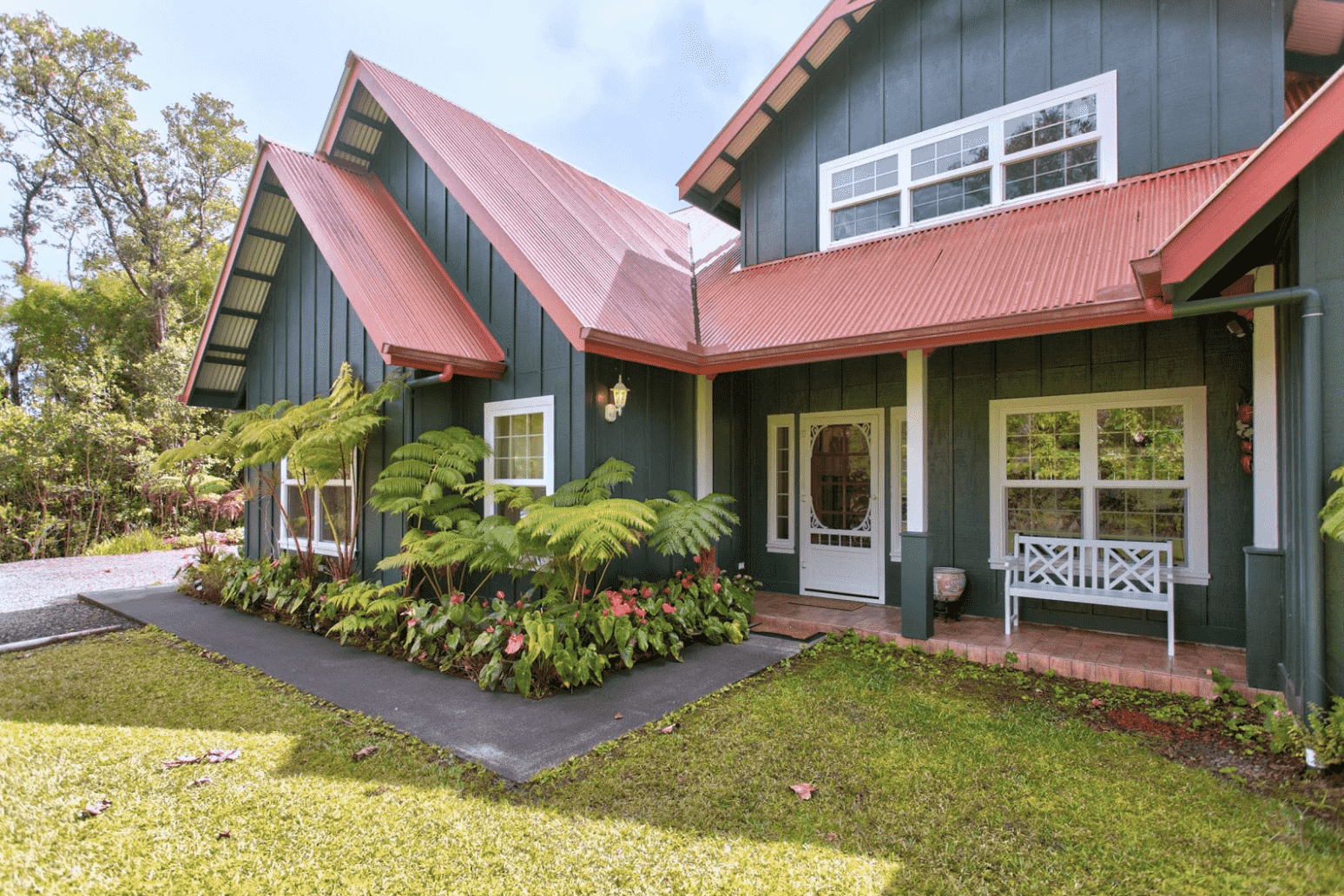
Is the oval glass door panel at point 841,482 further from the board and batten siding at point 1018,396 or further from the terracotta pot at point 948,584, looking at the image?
the terracotta pot at point 948,584

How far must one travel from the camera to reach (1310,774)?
11.9 ft

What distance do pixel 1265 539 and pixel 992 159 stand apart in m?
4.62

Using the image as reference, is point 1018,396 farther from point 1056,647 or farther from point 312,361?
point 312,361

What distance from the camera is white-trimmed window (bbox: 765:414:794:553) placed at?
818 cm

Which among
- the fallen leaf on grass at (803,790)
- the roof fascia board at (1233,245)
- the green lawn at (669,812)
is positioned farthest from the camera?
the roof fascia board at (1233,245)

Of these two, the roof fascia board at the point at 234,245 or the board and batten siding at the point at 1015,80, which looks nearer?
the board and batten siding at the point at 1015,80

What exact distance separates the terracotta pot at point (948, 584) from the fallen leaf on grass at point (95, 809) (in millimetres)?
6400

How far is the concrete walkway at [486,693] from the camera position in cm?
416

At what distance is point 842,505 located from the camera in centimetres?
780

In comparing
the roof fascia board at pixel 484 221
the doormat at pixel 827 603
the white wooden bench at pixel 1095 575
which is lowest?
the doormat at pixel 827 603

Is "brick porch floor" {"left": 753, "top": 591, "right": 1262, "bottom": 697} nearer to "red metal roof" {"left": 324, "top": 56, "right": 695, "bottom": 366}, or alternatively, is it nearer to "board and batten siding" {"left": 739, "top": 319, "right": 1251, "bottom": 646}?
"board and batten siding" {"left": 739, "top": 319, "right": 1251, "bottom": 646}

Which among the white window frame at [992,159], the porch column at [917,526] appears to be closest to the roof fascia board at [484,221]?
the porch column at [917,526]

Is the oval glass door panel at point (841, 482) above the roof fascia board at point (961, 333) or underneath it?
underneath

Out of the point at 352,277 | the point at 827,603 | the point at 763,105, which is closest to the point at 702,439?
the point at 827,603
